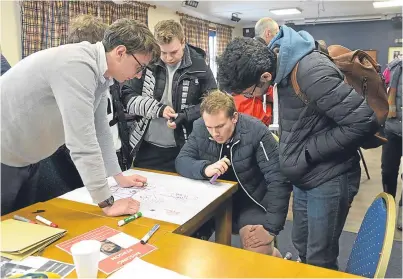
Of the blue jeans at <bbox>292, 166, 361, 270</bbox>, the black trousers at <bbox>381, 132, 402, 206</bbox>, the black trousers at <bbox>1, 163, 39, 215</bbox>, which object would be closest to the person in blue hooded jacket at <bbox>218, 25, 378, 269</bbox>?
the blue jeans at <bbox>292, 166, 361, 270</bbox>

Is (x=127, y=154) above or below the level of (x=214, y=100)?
below

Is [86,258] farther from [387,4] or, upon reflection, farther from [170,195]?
[387,4]

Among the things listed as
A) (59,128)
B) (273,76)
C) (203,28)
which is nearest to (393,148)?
(273,76)

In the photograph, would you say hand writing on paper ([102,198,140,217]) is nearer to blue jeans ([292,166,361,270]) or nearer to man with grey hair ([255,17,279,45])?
blue jeans ([292,166,361,270])

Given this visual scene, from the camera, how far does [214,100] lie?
5.78 feet

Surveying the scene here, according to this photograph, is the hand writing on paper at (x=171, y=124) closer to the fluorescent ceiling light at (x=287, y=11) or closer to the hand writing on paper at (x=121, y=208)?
the hand writing on paper at (x=121, y=208)

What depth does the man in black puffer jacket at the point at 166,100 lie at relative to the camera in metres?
2.03

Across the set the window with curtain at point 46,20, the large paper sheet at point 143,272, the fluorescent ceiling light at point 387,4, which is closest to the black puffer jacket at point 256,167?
the large paper sheet at point 143,272

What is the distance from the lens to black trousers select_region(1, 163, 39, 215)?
4.47 ft

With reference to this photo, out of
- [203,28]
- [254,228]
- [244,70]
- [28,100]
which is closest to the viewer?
[28,100]

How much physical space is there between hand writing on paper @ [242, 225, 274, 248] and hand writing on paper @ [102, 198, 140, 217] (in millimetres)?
584

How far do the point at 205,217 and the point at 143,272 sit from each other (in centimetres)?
50

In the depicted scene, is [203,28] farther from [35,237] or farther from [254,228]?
[35,237]

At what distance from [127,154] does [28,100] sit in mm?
1027
